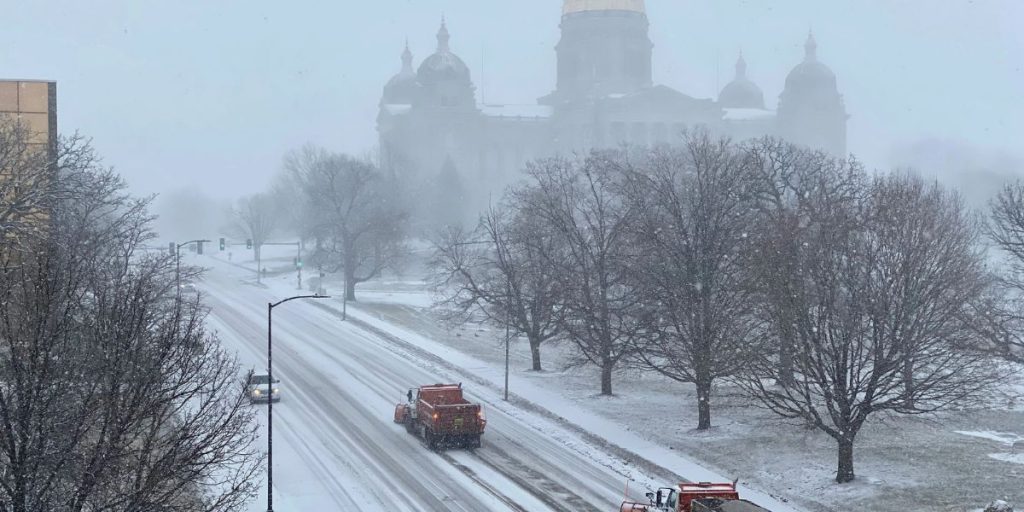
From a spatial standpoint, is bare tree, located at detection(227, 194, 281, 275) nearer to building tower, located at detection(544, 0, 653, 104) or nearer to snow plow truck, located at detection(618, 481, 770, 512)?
building tower, located at detection(544, 0, 653, 104)

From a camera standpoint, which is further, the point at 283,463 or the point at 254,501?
the point at 283,463

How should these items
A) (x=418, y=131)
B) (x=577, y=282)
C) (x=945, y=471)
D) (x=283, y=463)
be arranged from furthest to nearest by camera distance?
(x=418, y=131) < (x=577, y=282) < (x=283, y=463) < (x=945, y=471)

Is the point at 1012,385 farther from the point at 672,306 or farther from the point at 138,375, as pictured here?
the point at 138,375

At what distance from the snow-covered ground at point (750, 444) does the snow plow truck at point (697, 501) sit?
11.5 feet

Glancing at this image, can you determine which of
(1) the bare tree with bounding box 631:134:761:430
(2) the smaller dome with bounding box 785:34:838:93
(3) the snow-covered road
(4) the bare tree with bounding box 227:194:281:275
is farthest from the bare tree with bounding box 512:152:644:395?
(2) the smaller dome with bounding box 785:34:838:93

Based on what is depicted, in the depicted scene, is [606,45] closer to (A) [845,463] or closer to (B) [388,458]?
(B) [388,458]

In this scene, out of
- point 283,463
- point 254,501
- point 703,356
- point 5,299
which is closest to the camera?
point 5,299

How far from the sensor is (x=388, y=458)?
31312 millimetres

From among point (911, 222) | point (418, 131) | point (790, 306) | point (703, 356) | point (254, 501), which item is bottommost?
point (254, 501)

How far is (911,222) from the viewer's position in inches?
1085

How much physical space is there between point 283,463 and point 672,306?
13.6m

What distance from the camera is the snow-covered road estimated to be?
2645 cm

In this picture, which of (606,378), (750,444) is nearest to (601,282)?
(606,378)

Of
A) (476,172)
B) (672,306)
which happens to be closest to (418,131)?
(476,172)
